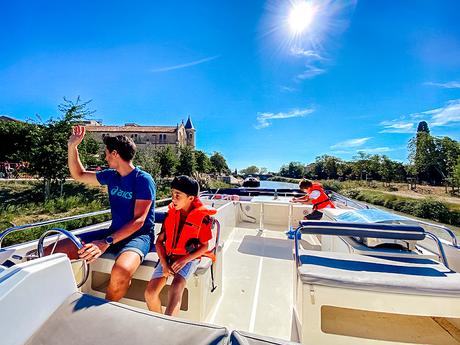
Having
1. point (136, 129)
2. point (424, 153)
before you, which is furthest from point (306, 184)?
point (136, 129)

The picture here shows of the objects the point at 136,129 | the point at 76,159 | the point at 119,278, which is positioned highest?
the point at 136,129

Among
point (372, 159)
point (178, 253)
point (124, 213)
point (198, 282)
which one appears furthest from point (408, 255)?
point (372, 159)

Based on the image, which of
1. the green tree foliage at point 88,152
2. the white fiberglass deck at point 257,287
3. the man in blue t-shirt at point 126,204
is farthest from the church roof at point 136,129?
the man in blue t-shirt at point 126,204

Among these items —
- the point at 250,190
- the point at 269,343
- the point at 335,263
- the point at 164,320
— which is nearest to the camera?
the point at 269,343

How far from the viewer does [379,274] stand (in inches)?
56.5

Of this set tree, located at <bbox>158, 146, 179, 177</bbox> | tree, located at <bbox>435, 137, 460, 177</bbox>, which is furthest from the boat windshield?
tree, located at <bbox>435, 137, 460, 177</bbox>

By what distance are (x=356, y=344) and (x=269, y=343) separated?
3.22 feet

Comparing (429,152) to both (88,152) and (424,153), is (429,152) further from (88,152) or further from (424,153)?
(88,152)

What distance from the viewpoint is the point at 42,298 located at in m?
0.96

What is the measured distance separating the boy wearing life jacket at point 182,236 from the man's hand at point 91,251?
364 millimetres

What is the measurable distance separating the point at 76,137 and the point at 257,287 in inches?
92.6

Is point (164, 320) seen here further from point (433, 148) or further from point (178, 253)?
point (433, 148)

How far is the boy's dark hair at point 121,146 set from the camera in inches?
73.3

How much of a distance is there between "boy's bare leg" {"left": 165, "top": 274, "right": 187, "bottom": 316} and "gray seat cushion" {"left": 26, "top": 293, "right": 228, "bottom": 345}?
1.72ft
